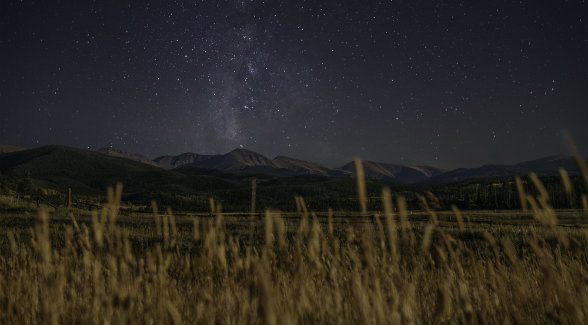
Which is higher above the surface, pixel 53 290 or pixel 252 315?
pixel 53 290

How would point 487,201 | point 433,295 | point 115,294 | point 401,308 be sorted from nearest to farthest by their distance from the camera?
point 115,294
point 401,308
point 433,295
point 487,201

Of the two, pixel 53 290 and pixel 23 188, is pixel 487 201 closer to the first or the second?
pixel 53 290

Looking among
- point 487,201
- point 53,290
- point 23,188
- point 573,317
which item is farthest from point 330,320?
point 487,201

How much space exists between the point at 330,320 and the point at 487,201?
79.8m

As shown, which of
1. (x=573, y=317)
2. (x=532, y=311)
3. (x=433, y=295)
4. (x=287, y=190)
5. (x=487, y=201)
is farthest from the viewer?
(x=287, y=190)

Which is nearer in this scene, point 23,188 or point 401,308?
point 401,308

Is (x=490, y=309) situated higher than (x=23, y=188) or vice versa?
(x=23, y=188)

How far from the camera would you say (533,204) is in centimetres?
268

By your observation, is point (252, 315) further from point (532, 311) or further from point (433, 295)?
point (532, 311)

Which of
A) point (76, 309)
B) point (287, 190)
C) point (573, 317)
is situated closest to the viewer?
point (573, 317)

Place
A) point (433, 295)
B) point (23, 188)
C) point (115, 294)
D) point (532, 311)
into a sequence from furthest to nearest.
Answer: point (23, 188) < point (433, 295) < point (532, 311) < point (115, 294)

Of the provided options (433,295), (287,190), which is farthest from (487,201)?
(287,190)

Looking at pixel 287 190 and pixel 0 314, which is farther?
pixel 287 190

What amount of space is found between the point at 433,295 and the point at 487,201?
7786 cm
